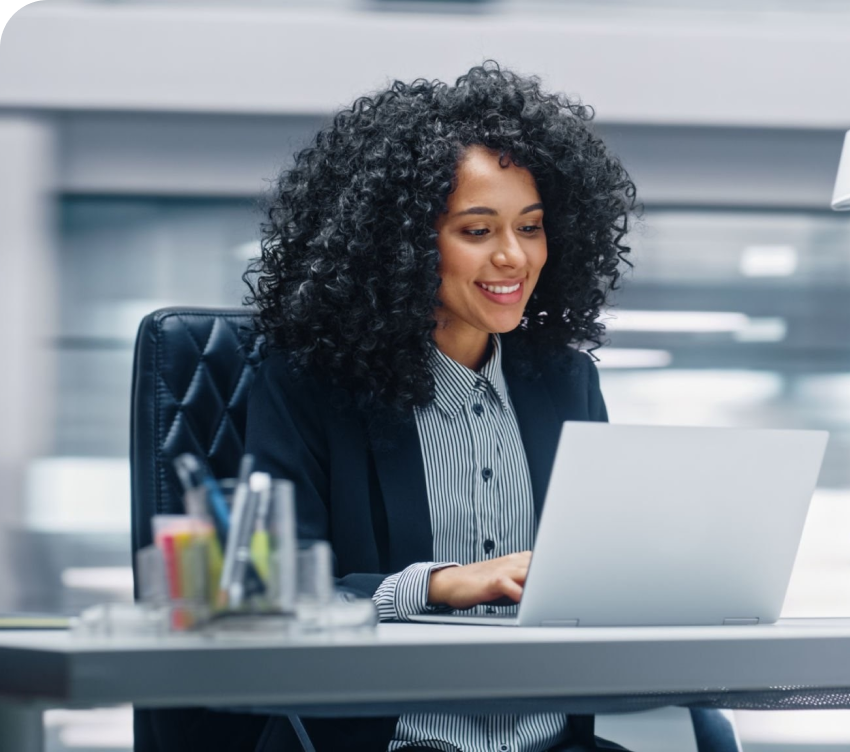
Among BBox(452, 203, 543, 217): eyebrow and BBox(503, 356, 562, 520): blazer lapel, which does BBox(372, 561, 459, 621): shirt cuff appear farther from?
BBox(452, 203, 543, 217): eyebrow

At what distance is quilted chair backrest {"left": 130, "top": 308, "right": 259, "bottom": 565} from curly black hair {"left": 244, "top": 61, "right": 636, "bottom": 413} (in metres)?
0.05

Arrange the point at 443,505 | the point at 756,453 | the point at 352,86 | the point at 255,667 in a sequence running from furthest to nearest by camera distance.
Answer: the point at 352,86 → the point at 443,505 → the point at 756,453 → the point at 255,667

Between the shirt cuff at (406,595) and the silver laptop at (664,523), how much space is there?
0.46 ft

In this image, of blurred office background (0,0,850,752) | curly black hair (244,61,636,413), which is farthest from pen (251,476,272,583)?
blurred office background (0,0,850,752)

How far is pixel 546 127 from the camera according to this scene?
4.24ft

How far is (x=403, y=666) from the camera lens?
1.91 feet

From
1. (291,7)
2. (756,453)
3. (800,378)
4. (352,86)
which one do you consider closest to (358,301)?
(756,453)

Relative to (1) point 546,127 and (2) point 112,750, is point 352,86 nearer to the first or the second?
(1) point 546,127

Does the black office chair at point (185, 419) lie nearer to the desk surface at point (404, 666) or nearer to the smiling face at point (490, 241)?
the smiling face at point (490, 241)

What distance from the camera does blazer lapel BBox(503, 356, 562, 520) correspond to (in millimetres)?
1268

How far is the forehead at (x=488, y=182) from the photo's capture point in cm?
125

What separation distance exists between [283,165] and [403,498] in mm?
1443

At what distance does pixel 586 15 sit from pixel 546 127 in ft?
5.10

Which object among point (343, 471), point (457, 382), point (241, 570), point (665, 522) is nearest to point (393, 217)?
point (457, 382)
